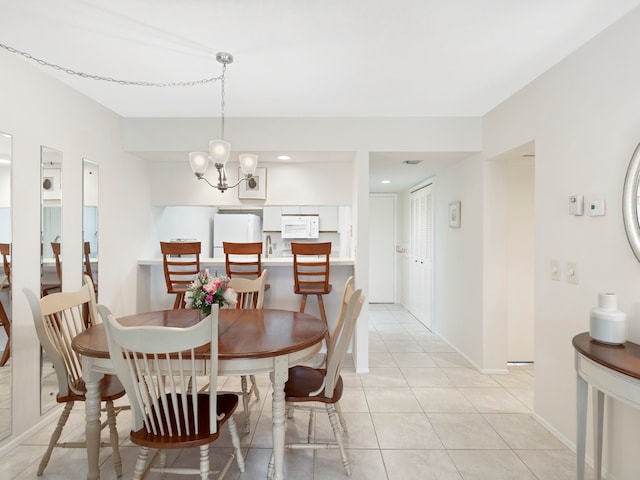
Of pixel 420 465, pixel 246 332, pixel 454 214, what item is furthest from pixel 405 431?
pixel 454 214

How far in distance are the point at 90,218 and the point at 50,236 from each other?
49cm

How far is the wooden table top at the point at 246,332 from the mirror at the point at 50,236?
2.60ft

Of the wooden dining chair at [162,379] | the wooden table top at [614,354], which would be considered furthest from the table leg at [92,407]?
the wooden table top at [614,354]

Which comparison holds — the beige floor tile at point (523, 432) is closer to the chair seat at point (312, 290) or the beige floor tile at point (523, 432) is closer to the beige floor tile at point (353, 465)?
the beige floor tile at point (353, 465)

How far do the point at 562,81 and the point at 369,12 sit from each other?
140 cm

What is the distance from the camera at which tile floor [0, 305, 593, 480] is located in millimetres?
Result: 1978

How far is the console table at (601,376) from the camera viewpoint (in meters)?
1.37

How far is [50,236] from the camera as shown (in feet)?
8.34

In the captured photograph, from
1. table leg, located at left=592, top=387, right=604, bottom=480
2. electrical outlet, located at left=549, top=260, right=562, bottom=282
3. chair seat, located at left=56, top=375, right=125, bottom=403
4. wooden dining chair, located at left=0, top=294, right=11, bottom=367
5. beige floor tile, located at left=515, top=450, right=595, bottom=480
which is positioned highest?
electrical outlet, located at left=549, top=260, right=562, bottom=282

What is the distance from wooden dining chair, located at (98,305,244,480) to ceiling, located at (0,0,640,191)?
155 centimetres

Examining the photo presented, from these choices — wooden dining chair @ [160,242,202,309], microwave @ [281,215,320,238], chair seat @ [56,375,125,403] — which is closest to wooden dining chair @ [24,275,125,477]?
chair seat @ [56,375,125,403]

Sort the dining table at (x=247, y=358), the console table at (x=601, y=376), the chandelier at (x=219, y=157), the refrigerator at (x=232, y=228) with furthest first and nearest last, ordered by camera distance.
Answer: the refrigerator at (x=232, y=228) → the chandelier at (x=219, y=157) → the dining table at (x=247, y=358) → the console table at (x=601, y=376)

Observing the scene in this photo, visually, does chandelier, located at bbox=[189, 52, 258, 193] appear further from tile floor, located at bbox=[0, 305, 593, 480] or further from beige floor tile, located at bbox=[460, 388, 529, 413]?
beige floor tile, located at bbox=[460, 388, 529, 413]

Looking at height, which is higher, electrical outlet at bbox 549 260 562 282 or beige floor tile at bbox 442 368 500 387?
electrical outlet at bbox 549 260 562 282
